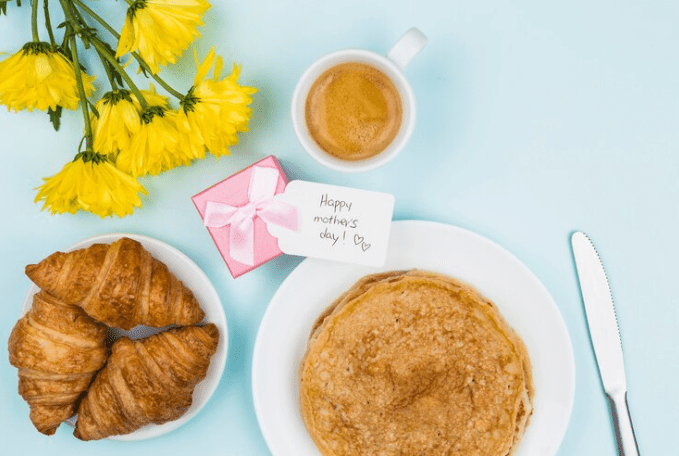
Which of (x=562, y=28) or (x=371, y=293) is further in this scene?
(x=562, y=28)

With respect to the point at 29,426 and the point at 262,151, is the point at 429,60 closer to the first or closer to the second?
the point at 262,151

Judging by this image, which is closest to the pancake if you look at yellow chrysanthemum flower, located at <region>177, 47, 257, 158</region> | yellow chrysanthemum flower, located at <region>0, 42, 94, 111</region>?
yellow chrysanthemum flower, located at <region>177, 47, 257, 158</region>

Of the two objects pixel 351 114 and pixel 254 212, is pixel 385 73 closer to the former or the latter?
pixel 351 114

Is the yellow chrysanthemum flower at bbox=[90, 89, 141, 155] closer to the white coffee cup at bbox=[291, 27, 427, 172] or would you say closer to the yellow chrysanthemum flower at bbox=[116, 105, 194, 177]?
the yellow chrysanthemum flower at bbox=[116, 105, 194, 177]

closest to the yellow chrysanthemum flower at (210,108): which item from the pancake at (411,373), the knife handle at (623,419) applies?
the pancake at (411,373)

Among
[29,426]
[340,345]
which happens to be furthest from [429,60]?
[29,426]

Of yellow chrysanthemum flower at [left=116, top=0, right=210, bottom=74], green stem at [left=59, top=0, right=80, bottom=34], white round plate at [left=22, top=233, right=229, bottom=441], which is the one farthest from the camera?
white round plate at [left=22, top=233, right=229, bottom=441]

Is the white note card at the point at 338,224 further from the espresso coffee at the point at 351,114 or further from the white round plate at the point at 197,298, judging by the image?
the white round plate at the point at 197,298
